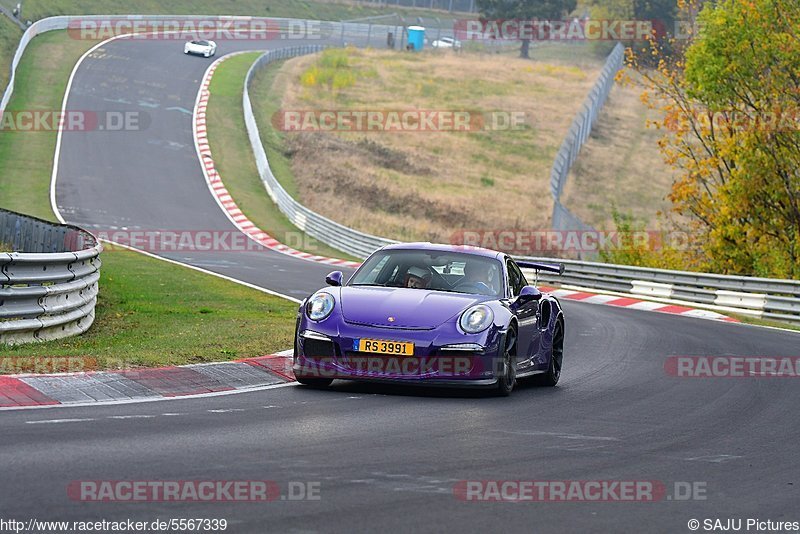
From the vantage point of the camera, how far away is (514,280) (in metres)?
12.5

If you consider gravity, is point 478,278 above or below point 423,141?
above

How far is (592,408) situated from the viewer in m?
11.0

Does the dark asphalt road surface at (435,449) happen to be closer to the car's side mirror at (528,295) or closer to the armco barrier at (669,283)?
the car's side mirror at (528,295)

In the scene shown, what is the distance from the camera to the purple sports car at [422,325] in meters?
10.7

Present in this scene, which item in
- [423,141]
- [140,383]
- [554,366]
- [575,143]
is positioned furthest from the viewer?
[423,141]

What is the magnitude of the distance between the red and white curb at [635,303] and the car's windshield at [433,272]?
13.0 metres

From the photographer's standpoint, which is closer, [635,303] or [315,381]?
[315,381]

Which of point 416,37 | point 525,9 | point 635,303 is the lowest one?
point 635,303

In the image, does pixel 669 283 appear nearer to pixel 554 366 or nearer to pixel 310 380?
pixel 554 366

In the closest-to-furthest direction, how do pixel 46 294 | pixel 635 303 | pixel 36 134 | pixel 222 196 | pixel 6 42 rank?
1. pixel 46 294
2. pixel 635 303
3. pixel 222 196
4. pixel 36 134
5. pixel 6 42

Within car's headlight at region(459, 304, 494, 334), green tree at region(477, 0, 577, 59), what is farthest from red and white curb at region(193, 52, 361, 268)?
green tree at region(477, 0, 577, 59)

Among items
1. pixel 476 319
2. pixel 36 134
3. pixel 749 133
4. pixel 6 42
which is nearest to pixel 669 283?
pixel 749 133

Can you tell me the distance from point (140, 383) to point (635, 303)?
18022 millimetres

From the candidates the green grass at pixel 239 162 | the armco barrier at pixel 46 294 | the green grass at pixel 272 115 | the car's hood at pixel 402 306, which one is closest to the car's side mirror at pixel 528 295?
the car's hood at pixel 402 306
